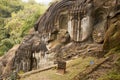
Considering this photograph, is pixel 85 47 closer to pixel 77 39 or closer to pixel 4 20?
pixel 77 39

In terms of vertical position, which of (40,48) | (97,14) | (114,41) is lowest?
(40,48)

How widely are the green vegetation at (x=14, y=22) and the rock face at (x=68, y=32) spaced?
31.6ft

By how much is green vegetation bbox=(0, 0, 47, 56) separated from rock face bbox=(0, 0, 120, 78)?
9.62 meters

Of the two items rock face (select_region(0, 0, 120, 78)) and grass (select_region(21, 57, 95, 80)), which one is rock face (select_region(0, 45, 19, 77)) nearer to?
rock face (select_region(0, 0, 120, 78))

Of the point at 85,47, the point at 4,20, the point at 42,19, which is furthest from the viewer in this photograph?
the point at 4,20

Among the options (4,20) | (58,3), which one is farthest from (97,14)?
(4,20)

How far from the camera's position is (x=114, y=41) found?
10742 millimetres

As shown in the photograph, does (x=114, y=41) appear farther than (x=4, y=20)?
No

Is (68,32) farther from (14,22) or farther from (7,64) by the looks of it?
(14,22)

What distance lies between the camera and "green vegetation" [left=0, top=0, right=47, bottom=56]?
29078 mm

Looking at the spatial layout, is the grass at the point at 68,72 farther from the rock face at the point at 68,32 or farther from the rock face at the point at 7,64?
the rock face at the point at 7,64

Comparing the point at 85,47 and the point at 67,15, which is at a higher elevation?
the point at 67,15

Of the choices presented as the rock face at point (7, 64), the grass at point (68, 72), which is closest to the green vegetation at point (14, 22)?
the rock face at point (7, 64)

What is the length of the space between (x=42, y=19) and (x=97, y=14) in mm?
4647
